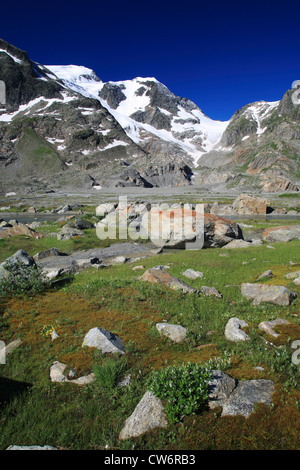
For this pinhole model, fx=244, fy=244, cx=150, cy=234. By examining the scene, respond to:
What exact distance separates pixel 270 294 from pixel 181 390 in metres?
8.31

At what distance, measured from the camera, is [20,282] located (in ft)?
43.8

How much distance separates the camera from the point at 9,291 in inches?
508

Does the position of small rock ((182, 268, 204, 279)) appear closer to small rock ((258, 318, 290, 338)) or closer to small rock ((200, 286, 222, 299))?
small rock ((200, 286, 222, 299))

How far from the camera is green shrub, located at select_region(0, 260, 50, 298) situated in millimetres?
12898

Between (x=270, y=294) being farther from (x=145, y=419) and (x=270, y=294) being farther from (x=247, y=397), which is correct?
(x=145, y=419)

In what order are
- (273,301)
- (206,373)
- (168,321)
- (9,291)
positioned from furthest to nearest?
(9,291) < (273,301) < (168,321) < (206,373)

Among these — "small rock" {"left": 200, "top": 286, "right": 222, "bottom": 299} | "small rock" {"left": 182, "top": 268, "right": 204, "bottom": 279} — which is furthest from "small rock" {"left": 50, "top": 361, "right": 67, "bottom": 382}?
"small rock" {"left": 182, "top": 268, "right": 204, "bottom": 279}

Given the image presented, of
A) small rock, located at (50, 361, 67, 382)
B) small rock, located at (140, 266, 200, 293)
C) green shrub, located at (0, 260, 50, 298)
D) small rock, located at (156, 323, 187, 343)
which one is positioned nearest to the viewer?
small rock, located at (50, 361, 67, 382)

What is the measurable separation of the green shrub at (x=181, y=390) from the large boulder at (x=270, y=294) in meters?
7.17

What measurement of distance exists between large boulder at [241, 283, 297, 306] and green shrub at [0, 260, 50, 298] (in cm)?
1140
